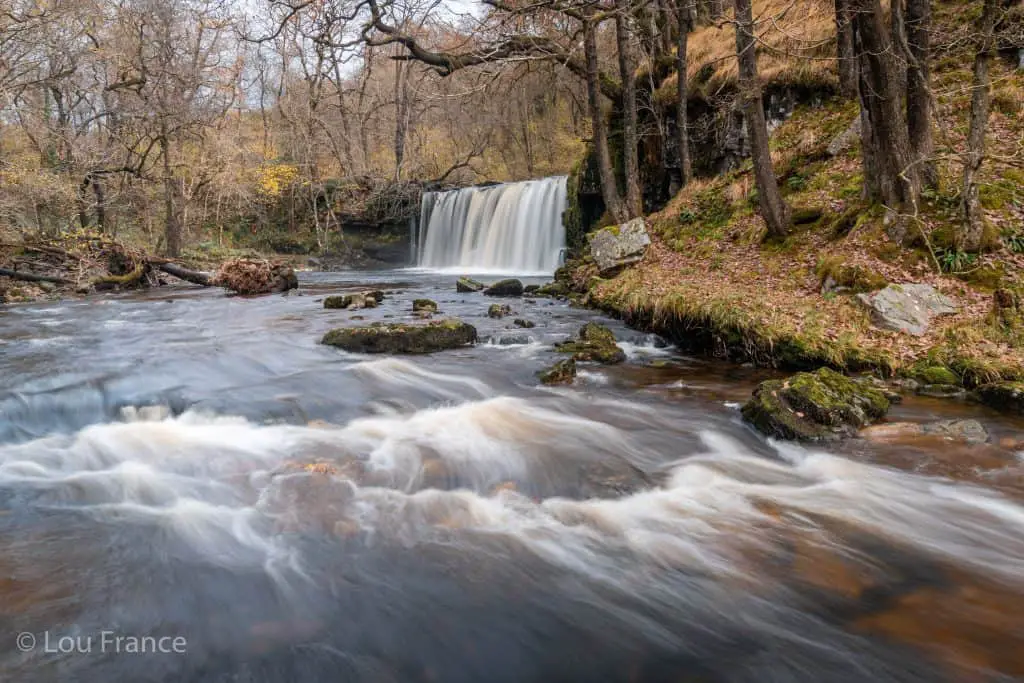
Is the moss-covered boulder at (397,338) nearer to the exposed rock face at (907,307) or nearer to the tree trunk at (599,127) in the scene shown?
the exposed rock face at (907,307)

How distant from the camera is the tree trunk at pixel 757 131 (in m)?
8.91

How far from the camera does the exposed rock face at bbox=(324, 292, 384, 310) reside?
12812 mm

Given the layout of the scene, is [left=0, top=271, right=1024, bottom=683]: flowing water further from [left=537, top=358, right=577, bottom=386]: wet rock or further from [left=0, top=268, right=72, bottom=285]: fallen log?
[left=0, top=268, right=72, bottom=285]: fallen log

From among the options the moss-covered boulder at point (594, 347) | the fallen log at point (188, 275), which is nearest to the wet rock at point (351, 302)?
the fallen log at point (188, 275)

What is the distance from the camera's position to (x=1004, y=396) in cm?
551

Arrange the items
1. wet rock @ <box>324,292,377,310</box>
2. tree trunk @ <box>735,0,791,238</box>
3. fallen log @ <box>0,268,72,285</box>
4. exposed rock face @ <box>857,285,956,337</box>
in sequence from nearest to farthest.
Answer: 1. exposed rock face @ <box>857,285,956,337</box>
2. tree trunk @ <box>735,0,791,238</box>
3. wet rock @ <box>324,292,377,310</box>
4. fallen log @ <box>0,268,72,285</box>

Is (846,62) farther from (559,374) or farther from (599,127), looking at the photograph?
(559,374)

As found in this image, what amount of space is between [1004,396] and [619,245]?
7193mm

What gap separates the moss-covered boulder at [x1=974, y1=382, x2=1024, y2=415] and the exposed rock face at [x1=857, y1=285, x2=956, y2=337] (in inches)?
39.7

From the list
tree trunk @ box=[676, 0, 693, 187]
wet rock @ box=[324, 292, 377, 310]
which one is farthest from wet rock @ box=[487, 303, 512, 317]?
tree trunk @ box=[676, 0, 693, 187]

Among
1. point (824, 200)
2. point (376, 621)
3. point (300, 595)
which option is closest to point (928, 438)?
point (376, 621)

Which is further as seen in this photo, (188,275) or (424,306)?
(188,275)

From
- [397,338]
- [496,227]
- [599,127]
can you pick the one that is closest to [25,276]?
[397,338]

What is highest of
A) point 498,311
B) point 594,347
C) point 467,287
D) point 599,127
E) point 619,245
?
point 599,127
